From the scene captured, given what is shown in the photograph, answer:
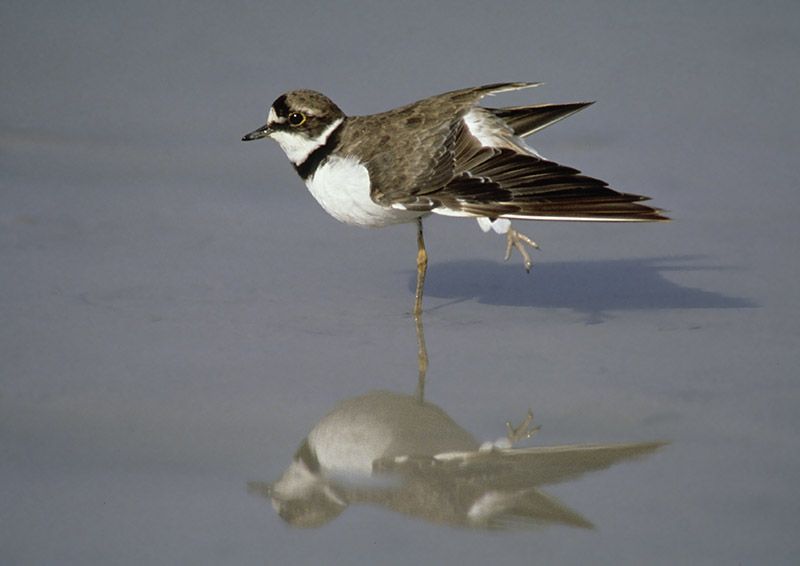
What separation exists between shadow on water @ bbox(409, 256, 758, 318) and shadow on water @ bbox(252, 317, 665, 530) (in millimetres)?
1848

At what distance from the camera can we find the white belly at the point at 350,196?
25.0ft

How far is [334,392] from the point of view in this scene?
6.50m

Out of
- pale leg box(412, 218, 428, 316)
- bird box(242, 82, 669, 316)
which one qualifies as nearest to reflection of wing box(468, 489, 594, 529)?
bird box(242, 82, 669, 316)

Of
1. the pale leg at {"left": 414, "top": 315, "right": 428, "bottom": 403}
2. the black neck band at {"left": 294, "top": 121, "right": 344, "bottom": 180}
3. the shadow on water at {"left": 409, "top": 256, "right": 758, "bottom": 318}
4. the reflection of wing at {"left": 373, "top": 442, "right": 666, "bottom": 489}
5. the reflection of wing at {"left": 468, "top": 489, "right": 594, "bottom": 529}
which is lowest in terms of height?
the reflection of wing at {"left": 468, "top": 489, "right": 594, "bottom": 529}

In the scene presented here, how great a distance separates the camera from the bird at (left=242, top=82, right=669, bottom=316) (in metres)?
6.99

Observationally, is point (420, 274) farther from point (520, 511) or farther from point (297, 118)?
point (520, 511)

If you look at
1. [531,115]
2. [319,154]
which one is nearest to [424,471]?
[319,154]

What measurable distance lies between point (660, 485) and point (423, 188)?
105 inches

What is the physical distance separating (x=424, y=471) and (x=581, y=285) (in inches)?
113

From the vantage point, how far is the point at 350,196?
25.1ft

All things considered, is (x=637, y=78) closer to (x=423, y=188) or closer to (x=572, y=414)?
(x=423, y=188)

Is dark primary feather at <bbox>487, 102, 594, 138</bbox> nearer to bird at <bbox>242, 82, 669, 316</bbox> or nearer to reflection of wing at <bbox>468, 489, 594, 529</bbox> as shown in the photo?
bird at <bbox>242, 82, 669, 316</bbox>

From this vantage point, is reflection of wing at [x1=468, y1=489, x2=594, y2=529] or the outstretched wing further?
the outstretched wing

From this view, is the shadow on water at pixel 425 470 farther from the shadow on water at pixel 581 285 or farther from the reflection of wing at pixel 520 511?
the shadow on water at pixel 581 285
